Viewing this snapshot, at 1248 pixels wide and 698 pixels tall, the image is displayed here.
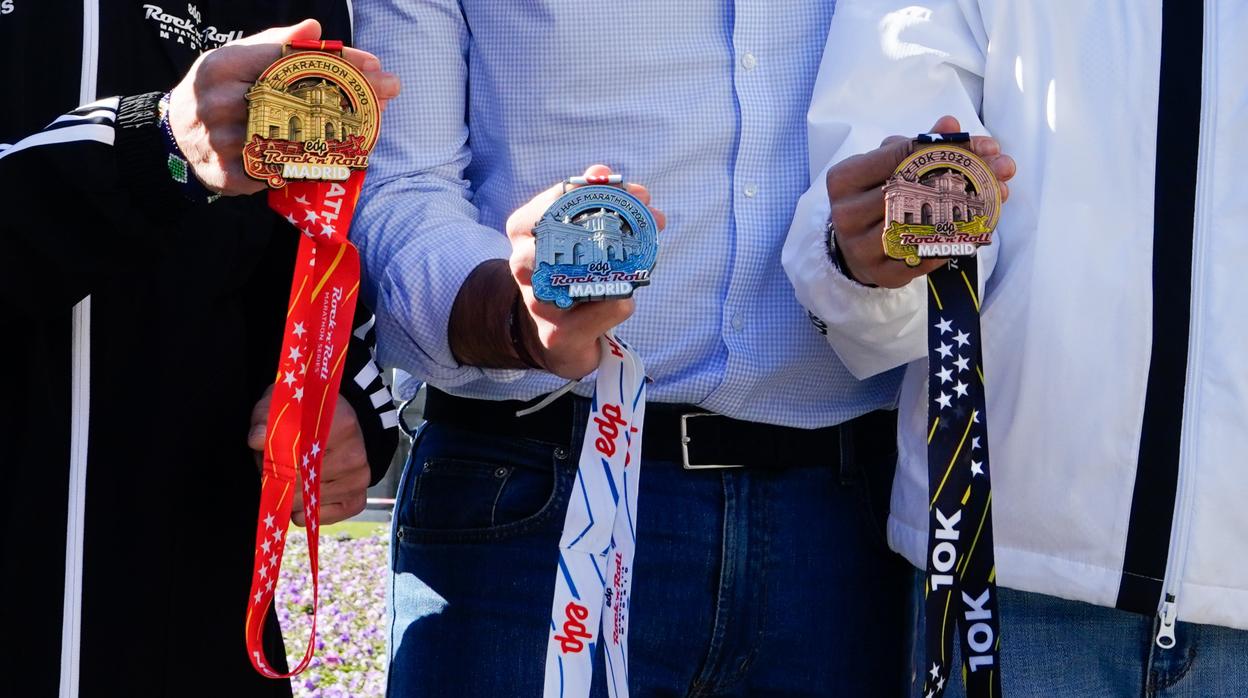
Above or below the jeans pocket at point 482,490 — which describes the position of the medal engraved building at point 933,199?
above

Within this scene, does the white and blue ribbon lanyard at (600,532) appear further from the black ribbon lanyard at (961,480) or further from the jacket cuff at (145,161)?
the jacket cuff at (145,161)

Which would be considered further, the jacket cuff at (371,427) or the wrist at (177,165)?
the jacket cuff at (371,427)

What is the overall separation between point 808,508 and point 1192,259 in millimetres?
773

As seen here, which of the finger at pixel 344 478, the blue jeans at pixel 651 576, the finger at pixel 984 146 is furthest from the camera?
the blue jeans at pixel 651 576

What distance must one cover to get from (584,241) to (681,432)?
27.6 inches

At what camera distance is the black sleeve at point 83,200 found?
1690mm

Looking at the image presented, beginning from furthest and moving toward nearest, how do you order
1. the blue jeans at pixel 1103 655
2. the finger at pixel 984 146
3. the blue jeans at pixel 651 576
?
1. the blue jeans at pixel 651 576
2. the blue jeans at pixel 1103 655
3. the finger at pixel 984 146

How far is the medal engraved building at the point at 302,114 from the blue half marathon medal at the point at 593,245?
0.93ft

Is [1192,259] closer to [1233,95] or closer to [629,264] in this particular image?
[1233,95]

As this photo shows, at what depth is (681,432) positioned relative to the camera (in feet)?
7.52

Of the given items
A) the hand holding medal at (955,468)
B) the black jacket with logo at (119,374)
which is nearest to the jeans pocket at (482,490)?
the black jacket with logo at (119,374)

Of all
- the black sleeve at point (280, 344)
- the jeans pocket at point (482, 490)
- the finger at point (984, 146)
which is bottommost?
the jeans pocket at point (482, 490)

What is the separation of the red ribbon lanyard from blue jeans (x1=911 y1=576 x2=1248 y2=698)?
1.00 meters

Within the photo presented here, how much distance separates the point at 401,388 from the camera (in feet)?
8.33
